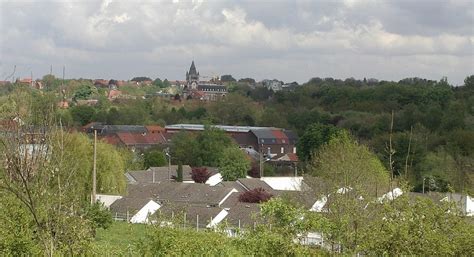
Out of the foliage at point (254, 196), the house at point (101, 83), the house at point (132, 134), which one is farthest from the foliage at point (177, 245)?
the house at point (101, 83)

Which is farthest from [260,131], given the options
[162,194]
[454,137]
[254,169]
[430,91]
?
[162,194]

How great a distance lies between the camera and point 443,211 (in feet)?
53.5

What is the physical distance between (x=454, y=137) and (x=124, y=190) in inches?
1065

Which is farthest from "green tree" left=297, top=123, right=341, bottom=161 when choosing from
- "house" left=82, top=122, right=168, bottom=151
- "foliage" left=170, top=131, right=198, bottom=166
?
"house" left=82, top=122, right=168, bottom=151

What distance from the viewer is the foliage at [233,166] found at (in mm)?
51688

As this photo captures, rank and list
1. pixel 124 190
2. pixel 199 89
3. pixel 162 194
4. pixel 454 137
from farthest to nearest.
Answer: pixel 199 89, pixel 454 137, pixel 162 194, pixel 124 190

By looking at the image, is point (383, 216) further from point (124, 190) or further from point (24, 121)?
→ point (124, 190)

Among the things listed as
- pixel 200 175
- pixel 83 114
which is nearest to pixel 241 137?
pixel 83 114

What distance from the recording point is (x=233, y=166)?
51.9 m

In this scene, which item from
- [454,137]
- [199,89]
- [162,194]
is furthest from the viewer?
[199,89]

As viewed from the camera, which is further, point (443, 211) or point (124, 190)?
point (124, 190)

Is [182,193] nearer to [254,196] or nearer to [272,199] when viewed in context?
[254,196]

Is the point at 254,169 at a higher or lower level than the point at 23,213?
lower

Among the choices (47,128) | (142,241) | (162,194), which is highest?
(47,128)
